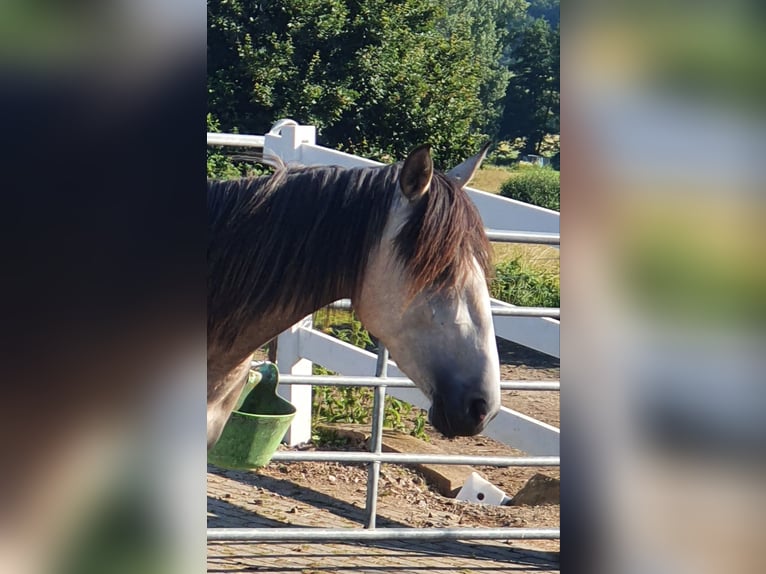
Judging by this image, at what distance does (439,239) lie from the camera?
2.07 meters

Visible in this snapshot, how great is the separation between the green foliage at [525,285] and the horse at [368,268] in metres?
2.73

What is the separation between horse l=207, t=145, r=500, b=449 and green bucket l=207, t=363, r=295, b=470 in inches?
20.9

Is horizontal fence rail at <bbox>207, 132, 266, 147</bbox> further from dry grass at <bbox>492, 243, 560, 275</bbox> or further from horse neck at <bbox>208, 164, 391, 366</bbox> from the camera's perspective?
dry grass at <bbox>492, 243, 560, 275</bbox>

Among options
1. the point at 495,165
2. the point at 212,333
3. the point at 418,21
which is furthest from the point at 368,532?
the point at 418,21

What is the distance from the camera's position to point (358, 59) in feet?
15.2

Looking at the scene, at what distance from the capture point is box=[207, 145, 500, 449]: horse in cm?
209

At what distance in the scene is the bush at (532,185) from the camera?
450 cm

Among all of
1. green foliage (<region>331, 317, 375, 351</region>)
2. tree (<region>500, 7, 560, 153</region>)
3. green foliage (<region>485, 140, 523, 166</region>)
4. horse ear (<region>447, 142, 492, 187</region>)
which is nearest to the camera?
horse ear (<region>447, 142, 492, 187</region>)

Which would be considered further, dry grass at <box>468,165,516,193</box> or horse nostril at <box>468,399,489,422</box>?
dry grass at <box>468,165,516,193</box>

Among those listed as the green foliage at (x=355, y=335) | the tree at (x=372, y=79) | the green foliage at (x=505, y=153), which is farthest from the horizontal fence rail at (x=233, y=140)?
the green foliage at (x=355, y=335)

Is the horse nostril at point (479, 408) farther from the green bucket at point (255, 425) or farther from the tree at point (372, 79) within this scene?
the tree at point (372, 79)
